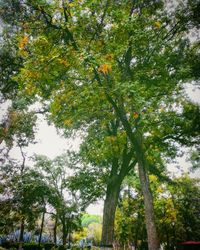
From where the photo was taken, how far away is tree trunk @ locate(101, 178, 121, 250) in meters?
13.9

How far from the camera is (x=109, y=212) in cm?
1453

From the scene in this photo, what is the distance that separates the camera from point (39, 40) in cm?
1042

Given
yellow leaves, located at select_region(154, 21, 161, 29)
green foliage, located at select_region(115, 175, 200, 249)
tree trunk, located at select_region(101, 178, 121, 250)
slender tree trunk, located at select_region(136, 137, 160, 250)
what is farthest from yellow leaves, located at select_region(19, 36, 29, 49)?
green foliage, located at select_region(115, 175, 200, 249)

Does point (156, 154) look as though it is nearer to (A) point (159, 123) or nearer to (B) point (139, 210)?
(A) point (159, 123)

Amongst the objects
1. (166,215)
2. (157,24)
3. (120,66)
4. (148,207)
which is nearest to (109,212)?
(148,207)

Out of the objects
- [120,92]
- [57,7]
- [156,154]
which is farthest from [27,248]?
[57,7]

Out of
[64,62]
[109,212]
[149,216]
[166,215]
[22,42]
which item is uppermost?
[22,42]

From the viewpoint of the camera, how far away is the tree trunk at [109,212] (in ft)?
45.8

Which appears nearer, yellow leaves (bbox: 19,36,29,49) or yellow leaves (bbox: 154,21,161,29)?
yellow leaves (bbox: 19,36,29,49)

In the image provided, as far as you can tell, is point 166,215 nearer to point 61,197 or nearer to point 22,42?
point 61,197

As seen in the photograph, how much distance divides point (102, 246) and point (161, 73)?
29.3 ft

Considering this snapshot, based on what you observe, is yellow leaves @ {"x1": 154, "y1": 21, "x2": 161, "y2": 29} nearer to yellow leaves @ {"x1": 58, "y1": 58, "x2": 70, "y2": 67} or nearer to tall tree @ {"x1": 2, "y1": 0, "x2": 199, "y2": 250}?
tall tree @ {"x1": 2, "y1": 0, "x2": 199, "y2": 250}

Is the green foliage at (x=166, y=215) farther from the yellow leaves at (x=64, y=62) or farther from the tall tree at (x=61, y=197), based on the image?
the yellow leaves at (x=64, y=62)

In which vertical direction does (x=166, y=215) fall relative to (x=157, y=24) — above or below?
below
